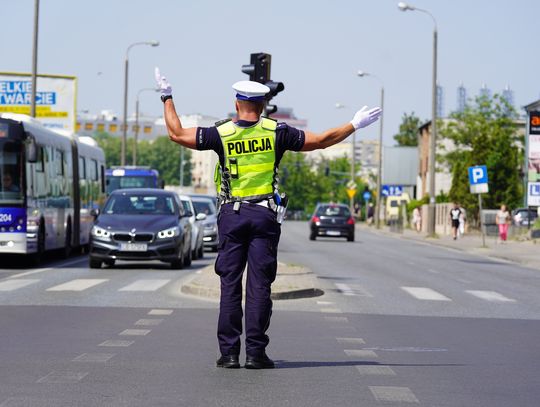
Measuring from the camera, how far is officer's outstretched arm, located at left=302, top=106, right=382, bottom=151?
380 inches

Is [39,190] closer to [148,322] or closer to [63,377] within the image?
[148,322]

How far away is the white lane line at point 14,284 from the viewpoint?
19.2m

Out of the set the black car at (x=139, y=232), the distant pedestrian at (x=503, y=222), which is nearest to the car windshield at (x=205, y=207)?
the black car at (x=139, y=232)

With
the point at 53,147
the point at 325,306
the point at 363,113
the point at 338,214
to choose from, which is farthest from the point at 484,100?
the point at 363,113

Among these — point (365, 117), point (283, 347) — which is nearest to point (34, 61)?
point (283, 347)

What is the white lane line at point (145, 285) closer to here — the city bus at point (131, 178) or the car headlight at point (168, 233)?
the car headlight at point (168, 233)

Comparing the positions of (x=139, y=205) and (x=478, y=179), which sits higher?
(x=478, y=179)

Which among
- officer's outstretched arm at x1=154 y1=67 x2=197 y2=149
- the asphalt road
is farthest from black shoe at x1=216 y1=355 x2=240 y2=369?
officer's outstretched arm at x1=154 y1=67 x2=197 y2=149

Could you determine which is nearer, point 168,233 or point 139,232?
point 139,232

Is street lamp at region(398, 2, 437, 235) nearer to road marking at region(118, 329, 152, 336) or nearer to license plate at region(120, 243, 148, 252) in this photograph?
license plate at region(120, 243, 148, 252)

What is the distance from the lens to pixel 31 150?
2556cm

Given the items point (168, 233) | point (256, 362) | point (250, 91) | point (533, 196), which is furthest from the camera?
point (533, 196)

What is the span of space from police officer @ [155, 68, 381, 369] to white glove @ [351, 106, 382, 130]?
23 cm

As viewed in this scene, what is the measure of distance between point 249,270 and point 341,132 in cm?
120
